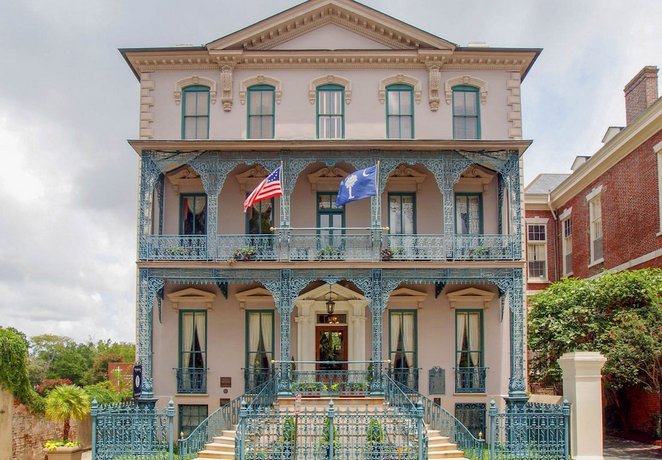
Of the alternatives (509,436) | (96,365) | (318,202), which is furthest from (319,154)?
(96,365)

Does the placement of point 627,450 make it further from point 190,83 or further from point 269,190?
point 190,83

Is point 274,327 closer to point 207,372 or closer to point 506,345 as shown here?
point 207,372

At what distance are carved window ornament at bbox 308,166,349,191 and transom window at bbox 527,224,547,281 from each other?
1586 centimetres

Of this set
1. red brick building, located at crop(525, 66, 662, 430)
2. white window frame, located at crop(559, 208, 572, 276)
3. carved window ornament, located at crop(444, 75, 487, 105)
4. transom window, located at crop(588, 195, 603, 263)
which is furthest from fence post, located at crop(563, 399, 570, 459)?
white window frame, located at crop(559, 208, 572, 276)

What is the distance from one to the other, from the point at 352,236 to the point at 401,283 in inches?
102

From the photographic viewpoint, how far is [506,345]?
25.8 m

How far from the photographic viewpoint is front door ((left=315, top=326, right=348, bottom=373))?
26.0m

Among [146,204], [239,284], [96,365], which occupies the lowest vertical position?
[96,365]

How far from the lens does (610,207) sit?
32062mm

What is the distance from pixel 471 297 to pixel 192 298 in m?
8.81

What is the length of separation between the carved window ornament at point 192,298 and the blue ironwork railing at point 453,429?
7.50 m

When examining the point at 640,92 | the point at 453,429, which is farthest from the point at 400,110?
the point at 640,92

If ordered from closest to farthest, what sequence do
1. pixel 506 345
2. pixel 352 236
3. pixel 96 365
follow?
1. pixel 352 236
2. pixel 506 345
3. pixel 96 365

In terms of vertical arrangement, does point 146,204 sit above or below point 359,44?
below
